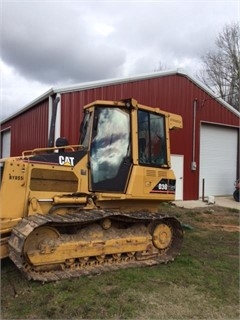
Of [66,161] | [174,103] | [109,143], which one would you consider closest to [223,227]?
[109,143]

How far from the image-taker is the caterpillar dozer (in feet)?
19.5

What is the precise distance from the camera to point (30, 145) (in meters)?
16.9

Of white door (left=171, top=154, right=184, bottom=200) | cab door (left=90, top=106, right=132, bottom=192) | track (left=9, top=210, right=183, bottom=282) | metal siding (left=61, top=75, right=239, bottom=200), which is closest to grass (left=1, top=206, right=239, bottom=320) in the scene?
track (left=9, top=210, right=183, bottom=282)

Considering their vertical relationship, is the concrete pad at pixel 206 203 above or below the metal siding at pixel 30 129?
below

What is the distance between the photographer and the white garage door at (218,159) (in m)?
18.7

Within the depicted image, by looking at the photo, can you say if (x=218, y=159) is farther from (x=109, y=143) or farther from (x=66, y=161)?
(x=66, y=161)

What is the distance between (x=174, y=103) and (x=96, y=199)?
10956mm

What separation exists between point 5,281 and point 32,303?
1036 millimetres

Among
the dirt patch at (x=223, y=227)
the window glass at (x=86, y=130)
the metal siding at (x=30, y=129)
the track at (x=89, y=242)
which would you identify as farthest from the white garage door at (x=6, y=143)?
the track at (x=89, y=242)

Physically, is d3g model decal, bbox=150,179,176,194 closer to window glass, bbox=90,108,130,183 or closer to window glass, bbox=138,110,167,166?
window glass, bbox=138,110,167,166

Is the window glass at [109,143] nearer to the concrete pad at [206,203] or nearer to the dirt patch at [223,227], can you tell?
the dirt patch at [223,227]

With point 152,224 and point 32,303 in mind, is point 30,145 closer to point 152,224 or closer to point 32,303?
point 152,224

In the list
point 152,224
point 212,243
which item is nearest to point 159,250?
point 152,224

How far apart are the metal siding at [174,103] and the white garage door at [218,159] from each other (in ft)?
1.95
